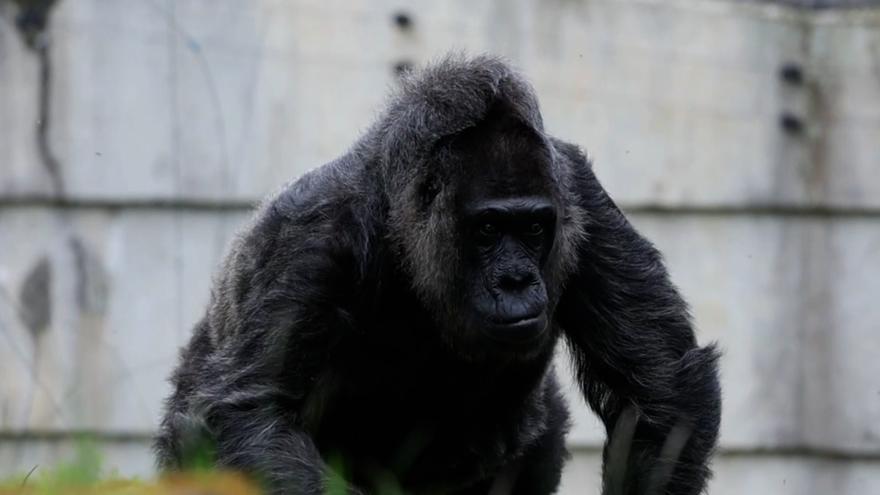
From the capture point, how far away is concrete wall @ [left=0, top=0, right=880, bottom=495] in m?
11.6

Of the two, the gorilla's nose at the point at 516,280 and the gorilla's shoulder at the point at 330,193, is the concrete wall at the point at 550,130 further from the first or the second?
the gorilla's nose at the point at 516,280

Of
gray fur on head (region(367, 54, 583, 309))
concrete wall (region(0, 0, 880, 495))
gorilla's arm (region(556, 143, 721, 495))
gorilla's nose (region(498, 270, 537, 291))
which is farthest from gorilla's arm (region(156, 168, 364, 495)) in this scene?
concrete wall (region(0, 0, 880, 495))

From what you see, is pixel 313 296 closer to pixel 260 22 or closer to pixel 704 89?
pixel 260 22

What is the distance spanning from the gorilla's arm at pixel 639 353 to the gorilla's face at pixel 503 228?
43 centimetres

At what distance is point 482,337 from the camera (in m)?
6.27

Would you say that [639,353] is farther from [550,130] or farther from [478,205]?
[550,130]

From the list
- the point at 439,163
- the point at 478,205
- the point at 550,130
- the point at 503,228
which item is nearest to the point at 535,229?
the point at 503,228

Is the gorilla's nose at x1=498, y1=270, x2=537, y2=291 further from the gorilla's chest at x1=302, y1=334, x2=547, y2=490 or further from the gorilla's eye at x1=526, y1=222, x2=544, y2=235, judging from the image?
the gorilla's chest at x1=302, y1=334, x2=547, y2=490

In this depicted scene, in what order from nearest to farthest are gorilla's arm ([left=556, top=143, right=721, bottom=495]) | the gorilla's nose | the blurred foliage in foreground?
the blurred foliage in foreground
the gorilla's nose
gorilla's arm ([left=556, top=143, right=721, bottom=495])

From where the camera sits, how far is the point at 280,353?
20.2 ft

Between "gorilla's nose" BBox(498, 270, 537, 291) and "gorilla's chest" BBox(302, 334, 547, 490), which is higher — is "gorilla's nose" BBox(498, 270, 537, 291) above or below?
above

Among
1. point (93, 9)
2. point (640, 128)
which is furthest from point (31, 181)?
point (640, 128)

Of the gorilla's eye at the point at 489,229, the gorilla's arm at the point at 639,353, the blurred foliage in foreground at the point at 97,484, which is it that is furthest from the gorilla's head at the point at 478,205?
the blurred foliage in foreground at the point at 97,484

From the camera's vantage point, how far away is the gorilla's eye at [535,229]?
20.6 ft
